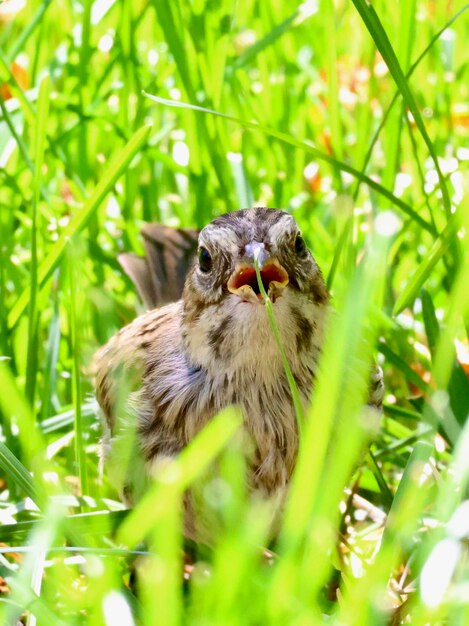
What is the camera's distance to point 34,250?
250cm

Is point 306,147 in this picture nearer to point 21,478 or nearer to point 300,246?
point 300,246

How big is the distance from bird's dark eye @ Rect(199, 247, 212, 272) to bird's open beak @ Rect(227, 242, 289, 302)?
0.14 metres

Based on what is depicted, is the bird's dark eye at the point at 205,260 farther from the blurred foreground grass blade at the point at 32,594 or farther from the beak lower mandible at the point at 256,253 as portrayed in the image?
the blurred foreground grass blade at the point at 32,594

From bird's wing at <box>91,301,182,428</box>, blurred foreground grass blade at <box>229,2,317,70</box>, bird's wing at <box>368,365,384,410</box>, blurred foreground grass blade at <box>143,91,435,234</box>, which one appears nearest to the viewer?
blurred foreground grass blade at <box>143,91,435,234</box>

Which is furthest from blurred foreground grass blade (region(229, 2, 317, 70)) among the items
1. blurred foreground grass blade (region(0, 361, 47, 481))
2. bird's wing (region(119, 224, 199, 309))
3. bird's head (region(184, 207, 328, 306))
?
blurred foreground grass blade (region(0, 361, 47, 481))

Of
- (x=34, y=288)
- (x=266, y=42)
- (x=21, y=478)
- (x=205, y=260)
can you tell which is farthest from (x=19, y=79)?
(x=21, y=478)

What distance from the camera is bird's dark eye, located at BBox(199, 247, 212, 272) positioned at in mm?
2432

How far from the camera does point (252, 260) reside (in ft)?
7.37

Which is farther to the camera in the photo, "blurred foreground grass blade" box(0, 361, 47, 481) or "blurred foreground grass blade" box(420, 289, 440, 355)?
"blurred foreground grass blade" box(420, 289, 440, 355)

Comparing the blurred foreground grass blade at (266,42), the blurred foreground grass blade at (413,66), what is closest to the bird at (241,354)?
the blurred foreground grass blade at (413,66)

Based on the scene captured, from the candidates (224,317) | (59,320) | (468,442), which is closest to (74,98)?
(59,320)

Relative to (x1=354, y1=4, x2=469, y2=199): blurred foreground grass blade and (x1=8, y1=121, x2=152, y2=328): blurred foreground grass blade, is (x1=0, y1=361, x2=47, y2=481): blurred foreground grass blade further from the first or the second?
(x1=354, y1=4, x2=469, y2=199): blurred foreground grass blade

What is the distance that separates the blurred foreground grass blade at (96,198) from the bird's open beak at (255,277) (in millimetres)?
388

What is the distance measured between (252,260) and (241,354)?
0.89 ft
